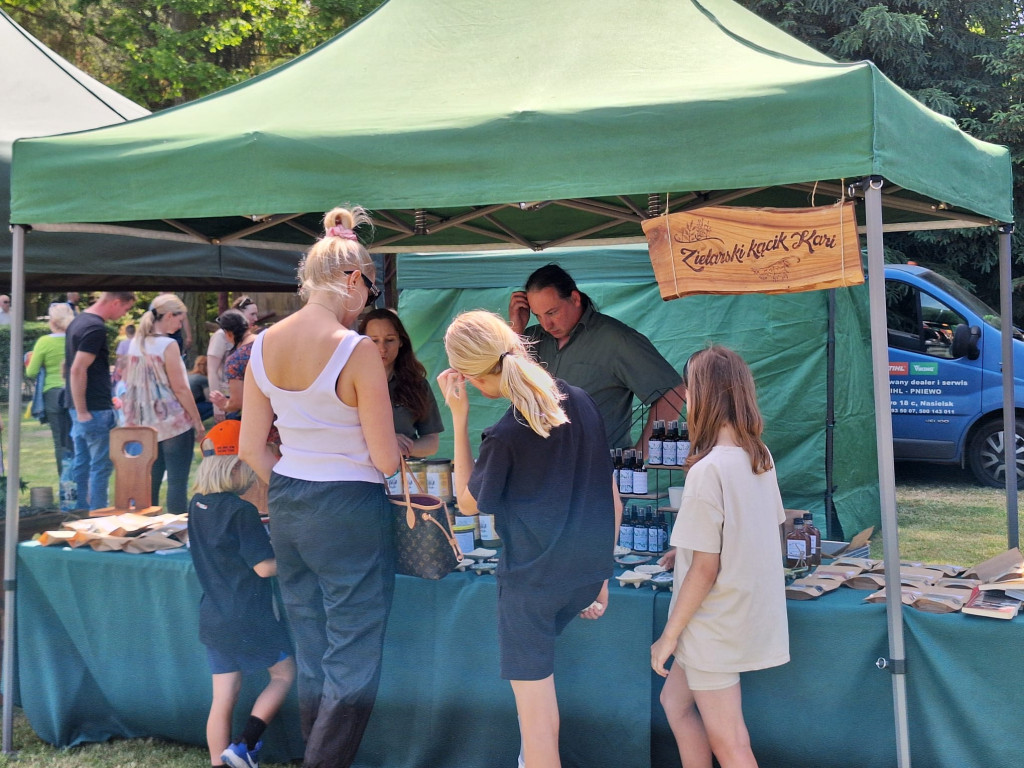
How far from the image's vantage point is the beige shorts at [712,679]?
2.48 metres

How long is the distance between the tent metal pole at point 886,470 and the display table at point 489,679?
113 mm

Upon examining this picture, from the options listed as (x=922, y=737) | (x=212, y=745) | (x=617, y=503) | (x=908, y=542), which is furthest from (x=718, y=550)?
(x=908, y=542)

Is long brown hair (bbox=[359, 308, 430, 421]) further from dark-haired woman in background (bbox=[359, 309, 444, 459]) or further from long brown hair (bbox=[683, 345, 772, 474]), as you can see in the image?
long brown hair (bbox=[683, 345, 772, 474])

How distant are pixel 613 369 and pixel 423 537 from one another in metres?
1.15

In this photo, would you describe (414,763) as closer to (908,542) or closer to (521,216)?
(521,216)

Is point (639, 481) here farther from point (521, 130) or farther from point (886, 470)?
point (521, 130)

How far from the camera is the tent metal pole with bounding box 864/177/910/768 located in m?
2.58

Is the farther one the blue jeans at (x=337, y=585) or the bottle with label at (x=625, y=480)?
the bottle with label at (x=625, y=480)

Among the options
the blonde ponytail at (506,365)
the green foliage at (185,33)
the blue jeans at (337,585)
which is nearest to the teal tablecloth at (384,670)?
the blue jeans at (337,585)

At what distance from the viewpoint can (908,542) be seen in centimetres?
636

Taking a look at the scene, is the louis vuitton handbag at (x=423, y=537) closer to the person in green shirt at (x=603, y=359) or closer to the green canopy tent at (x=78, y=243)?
the person in green shirt at (x=603, y=359)

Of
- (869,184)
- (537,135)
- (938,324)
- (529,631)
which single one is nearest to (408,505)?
(529,631)

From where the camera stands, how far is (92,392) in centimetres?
645

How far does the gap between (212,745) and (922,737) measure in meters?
2.12
